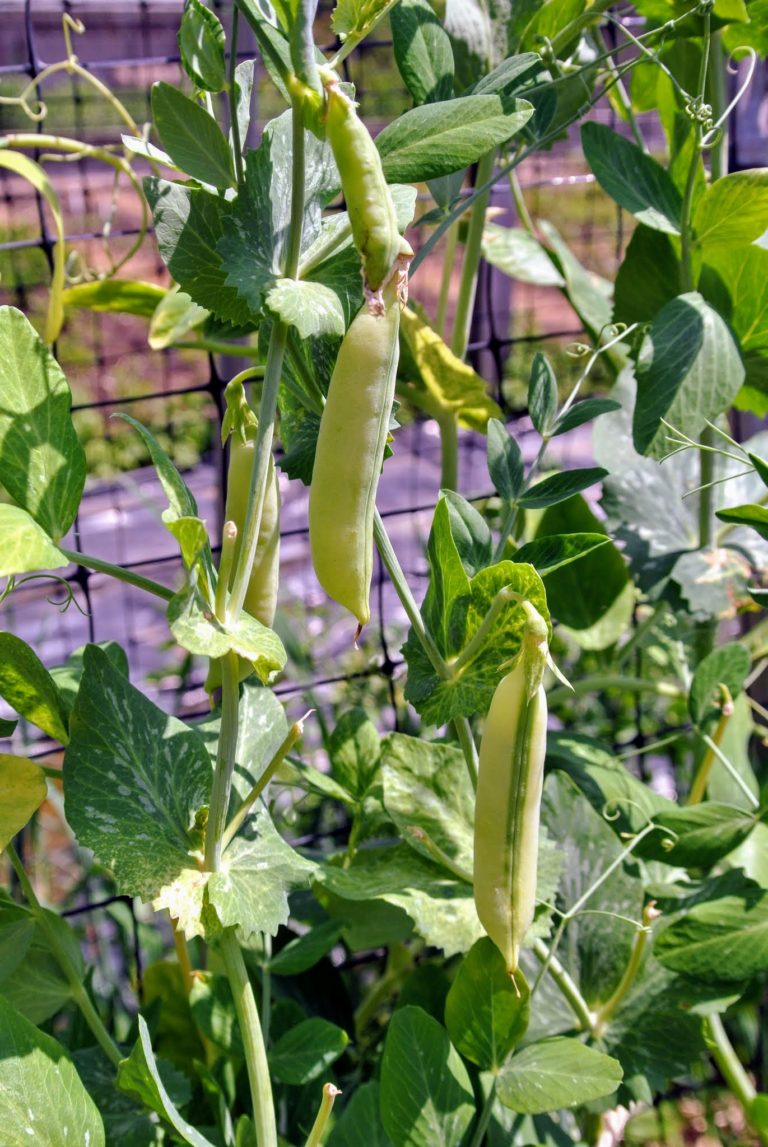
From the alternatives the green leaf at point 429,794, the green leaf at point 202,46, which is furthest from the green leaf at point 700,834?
the green leaf at point 202,46

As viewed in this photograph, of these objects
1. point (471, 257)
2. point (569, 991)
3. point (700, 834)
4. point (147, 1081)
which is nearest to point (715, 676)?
point (700, 834)

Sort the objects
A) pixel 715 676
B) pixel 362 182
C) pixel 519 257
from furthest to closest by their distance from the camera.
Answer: pixel 519 257 < pixel 715 676 < pixel 362 182

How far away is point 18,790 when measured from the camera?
0.56 metres

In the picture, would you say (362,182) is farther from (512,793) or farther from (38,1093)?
(38,1093)

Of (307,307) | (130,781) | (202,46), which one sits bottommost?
(130,781)

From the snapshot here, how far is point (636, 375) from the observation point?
670mm

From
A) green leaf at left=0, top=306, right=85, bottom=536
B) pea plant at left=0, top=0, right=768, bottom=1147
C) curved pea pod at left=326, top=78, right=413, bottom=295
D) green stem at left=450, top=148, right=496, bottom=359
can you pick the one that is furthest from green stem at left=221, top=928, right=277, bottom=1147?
green stem at left=450, top=148, right=496, bottom=359

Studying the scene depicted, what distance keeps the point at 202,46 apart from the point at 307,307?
0.12 m

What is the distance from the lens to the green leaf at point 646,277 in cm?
77

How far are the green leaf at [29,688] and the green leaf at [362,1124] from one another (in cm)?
25

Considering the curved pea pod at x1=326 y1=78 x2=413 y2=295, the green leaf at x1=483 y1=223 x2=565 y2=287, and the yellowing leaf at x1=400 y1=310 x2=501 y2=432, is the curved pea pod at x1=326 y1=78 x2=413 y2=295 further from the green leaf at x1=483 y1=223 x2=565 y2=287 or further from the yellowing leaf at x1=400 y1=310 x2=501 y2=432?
the green leaf at x1=483 y1=223 x2=565 y2=287

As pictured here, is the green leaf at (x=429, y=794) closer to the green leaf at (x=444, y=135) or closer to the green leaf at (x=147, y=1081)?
the green leaf at (x=147, y=1081)

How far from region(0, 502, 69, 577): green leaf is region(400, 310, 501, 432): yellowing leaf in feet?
1.11

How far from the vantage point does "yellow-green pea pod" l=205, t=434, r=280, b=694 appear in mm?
533
